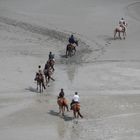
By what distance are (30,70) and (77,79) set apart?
10.2 feet

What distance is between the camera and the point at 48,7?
5328 centimetres

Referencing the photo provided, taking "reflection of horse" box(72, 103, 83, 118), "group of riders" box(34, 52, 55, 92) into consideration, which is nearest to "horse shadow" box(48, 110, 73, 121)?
"reflection of horse" box(72, 103, 83, 118)

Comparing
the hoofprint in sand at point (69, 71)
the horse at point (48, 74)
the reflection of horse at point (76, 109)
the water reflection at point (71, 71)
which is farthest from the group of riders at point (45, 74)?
the reflection of horse at point (76, 109)

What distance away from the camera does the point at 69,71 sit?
3434cm

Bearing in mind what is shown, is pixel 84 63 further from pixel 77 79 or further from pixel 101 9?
pixel 101 9

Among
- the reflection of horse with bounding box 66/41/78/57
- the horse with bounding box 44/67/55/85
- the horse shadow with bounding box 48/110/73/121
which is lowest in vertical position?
the horse shadow with bounding box 48/110/73/121

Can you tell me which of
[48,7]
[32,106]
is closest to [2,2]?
[48,7]

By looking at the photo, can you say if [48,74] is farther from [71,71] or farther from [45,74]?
[71,71]

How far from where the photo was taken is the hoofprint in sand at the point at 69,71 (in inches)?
1002

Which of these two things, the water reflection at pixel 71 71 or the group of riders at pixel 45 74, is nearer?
the group of riders at pixel 45 74

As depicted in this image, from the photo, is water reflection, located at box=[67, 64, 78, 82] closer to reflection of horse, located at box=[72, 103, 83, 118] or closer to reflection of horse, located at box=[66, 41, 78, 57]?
reflection of horse, located at box=[66, 41, 78, 57]

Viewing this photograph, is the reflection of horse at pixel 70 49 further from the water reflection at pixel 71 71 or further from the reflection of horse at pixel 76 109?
the reflection of horse at pixel 76 109

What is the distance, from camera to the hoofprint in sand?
25.5 m

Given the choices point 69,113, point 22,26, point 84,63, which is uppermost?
point 22,26
